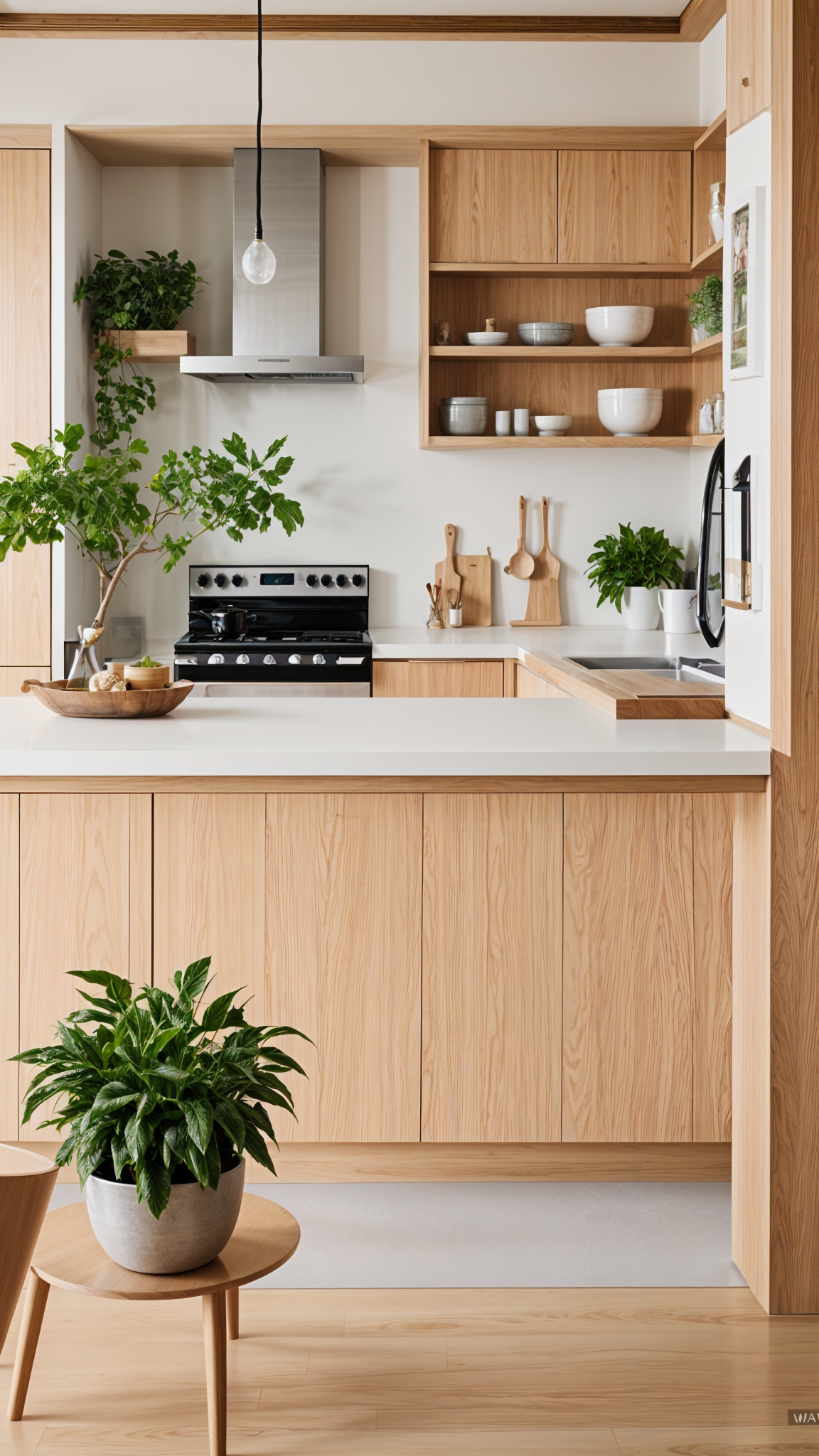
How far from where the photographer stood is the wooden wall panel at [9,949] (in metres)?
2.29

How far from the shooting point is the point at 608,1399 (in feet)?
5.83

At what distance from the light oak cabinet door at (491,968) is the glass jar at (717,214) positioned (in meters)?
2.39

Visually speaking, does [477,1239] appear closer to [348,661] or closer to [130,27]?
[348,661]

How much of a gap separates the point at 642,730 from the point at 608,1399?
41.4 inches

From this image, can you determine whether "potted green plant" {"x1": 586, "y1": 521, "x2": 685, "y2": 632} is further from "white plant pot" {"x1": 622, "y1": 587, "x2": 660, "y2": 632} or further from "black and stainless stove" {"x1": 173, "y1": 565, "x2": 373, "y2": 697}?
"black and stainless stove" {"x1": 173, "y1": 565, "x2": 373, "y2": 697}

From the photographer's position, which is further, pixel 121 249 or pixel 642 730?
pixel 121 249

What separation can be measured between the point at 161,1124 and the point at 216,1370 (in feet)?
1.01

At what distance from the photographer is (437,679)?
161 inches

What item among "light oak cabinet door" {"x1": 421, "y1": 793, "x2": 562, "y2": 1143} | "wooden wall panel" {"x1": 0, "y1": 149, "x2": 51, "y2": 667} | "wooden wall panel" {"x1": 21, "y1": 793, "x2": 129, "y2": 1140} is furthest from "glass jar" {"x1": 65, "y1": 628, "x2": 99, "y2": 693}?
"wooden wall panel" {"x1": 0, "y1": 149, "x2": 51, "y2": 667}

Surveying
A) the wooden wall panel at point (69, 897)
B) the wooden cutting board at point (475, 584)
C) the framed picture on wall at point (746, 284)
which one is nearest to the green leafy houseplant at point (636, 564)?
the wooden cutting board at point (475, 584)

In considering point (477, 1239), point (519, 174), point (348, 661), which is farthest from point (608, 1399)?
point (519, 174)

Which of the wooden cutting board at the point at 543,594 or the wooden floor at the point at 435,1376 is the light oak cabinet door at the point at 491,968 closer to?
the wooden floor at the point at 435,1376

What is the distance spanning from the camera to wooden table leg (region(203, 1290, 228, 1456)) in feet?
5.20

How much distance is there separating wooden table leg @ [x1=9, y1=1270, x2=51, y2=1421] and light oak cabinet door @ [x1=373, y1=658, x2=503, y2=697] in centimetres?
256
